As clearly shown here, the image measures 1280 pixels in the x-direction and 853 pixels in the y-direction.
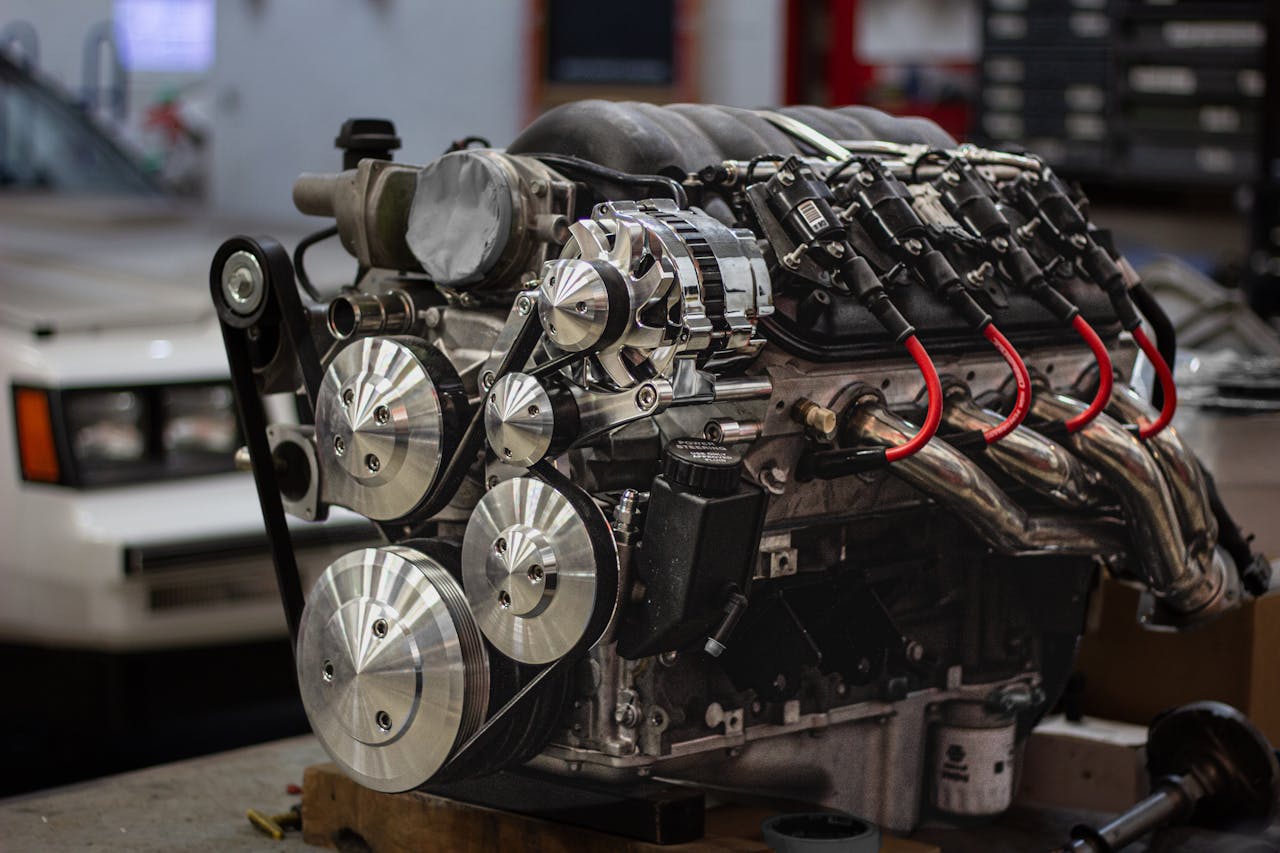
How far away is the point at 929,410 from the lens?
68.7 inches

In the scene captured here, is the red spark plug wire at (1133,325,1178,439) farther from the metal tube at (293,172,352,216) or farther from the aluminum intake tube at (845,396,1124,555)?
the metal tube at (293,172,352,216)

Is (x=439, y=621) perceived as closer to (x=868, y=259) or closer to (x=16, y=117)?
(x=868, y=259)

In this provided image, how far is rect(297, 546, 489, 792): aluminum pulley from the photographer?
66.7 inches

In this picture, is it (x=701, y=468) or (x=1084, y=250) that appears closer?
(x=701, y=468)

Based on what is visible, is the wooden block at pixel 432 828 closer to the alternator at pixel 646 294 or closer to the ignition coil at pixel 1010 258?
the alternator at pixel 646 294

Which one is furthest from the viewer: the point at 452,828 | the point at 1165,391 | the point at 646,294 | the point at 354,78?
the point at 354,78

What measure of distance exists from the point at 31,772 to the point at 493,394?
2006 millimetres

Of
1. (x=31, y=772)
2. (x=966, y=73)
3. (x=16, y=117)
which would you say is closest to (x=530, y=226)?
(x=31, y=772)

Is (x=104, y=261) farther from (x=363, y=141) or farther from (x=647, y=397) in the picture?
(x=647, y=397)

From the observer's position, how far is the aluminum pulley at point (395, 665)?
1.69 meters

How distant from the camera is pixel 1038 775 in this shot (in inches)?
92.5

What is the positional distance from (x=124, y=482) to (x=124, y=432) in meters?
0.12

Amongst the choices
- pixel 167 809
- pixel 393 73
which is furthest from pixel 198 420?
pixel 393 73

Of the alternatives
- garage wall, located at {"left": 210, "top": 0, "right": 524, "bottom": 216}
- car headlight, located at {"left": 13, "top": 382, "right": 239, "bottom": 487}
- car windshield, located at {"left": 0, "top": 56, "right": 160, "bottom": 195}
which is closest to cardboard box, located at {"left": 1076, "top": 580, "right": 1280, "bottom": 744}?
car headlight, located at {"left": 13, "top": 382, "right": 239, "bottom": 487}
